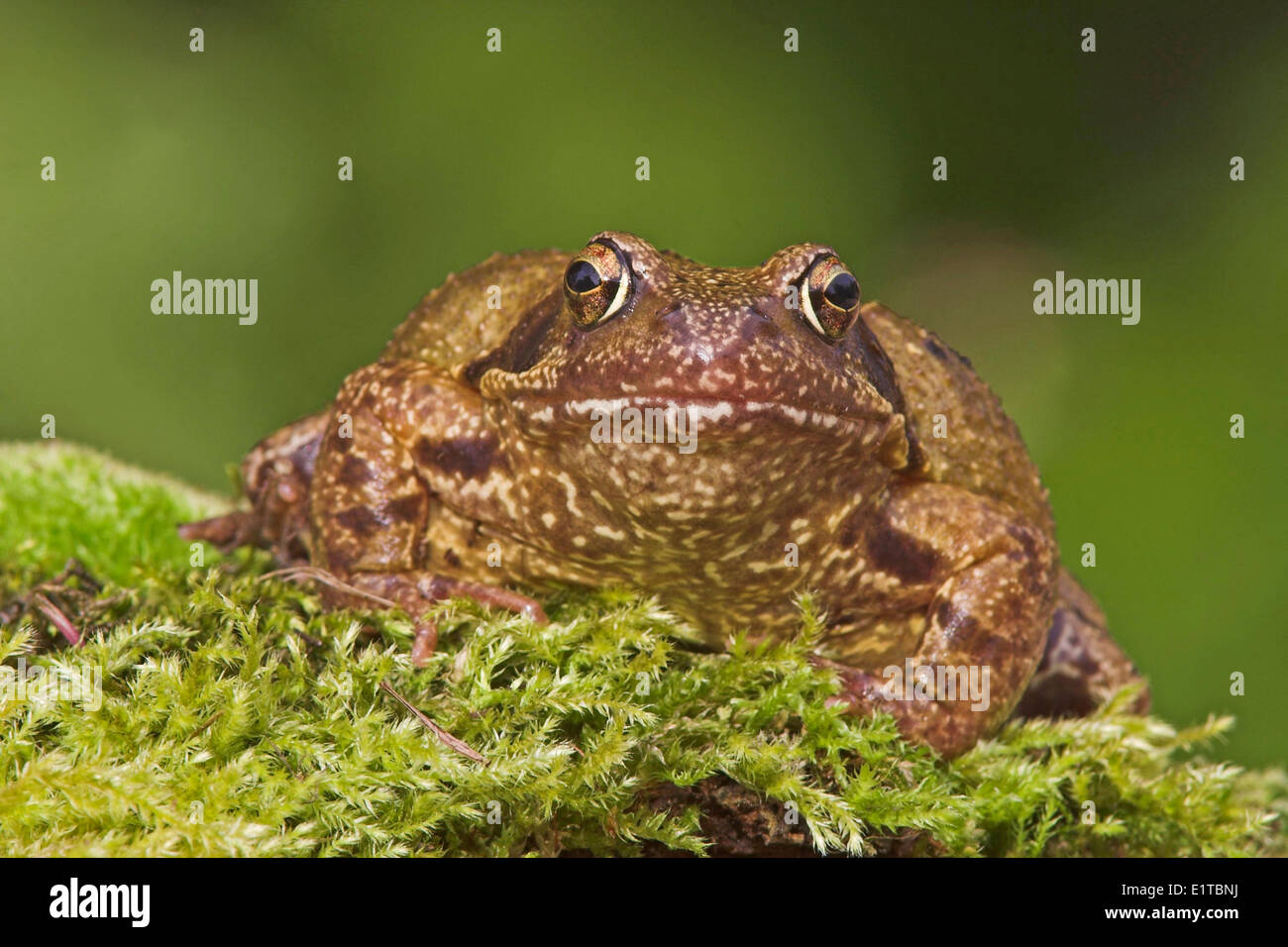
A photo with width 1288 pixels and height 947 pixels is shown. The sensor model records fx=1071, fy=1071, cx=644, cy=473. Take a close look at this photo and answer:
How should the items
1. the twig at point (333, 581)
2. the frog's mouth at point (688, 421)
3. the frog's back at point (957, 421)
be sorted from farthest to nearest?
1. the frog's back at point (957, 421)
2. the twig at point (333, 581)
3. the frog's mouth at point (688, 421)

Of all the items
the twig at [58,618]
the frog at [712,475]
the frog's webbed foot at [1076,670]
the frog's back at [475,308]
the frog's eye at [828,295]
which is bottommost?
the frog's webbed foot at [1076,670]

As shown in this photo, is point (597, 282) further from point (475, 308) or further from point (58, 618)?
point (58, 618)

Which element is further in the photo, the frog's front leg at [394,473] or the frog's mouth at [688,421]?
the frog's front leg at [394,473]

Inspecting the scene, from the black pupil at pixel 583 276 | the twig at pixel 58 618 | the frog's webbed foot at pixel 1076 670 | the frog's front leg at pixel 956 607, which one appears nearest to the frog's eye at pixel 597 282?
the black pupil at pixel 583 276

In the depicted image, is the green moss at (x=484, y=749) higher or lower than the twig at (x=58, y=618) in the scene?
lower

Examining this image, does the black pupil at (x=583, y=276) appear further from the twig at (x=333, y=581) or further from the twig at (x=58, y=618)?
the twig at (x=58, y=618)

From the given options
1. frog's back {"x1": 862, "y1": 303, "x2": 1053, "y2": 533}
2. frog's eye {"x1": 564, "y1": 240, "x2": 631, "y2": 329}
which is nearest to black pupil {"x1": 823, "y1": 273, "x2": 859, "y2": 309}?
frog's eye {"x1": 564, "y1": 240, "x2": 631, "y2": 329}

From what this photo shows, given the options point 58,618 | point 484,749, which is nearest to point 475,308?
point 58,618
